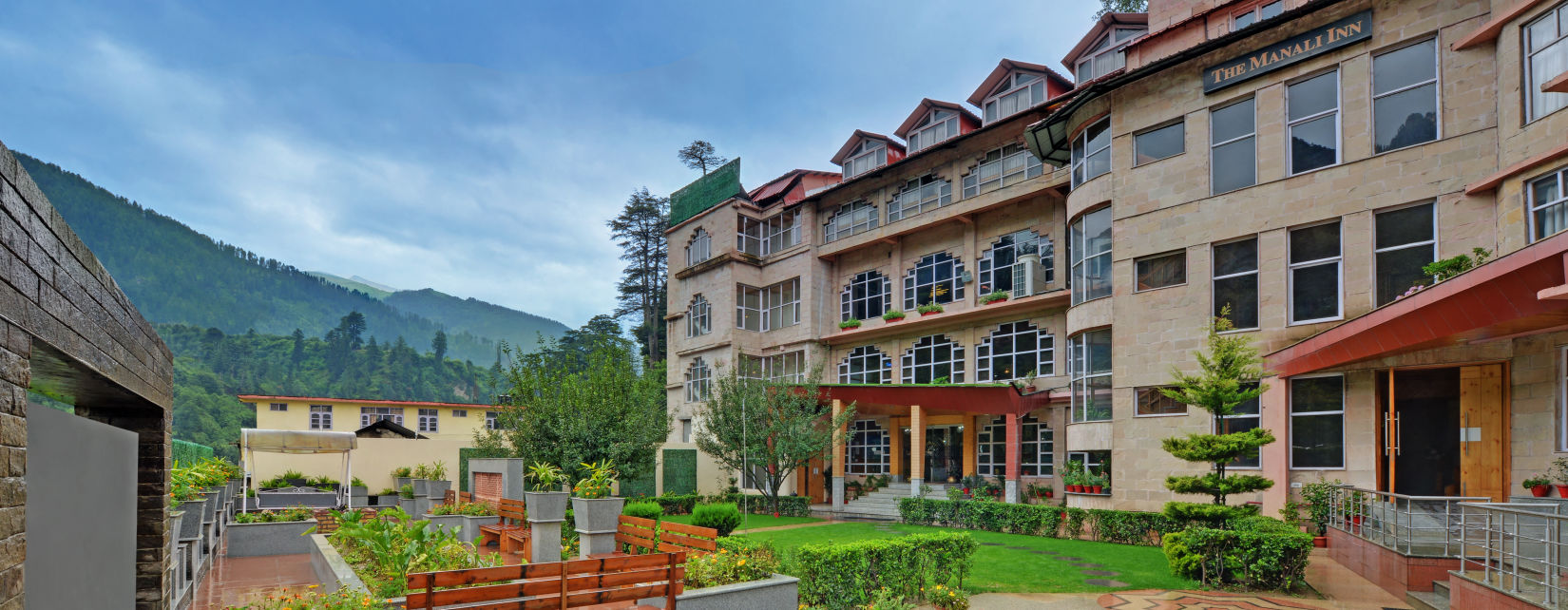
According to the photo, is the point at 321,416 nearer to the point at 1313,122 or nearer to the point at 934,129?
the point at 934,129

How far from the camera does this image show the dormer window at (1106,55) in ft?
87.6

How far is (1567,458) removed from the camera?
44.3ft

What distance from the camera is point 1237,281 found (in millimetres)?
18891

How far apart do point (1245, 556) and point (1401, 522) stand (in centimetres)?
255

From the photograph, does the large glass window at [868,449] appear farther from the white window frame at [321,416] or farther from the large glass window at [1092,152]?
the white window frame at [321,416]

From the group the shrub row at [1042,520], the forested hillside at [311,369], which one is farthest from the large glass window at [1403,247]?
the forested hillside at [311,369]

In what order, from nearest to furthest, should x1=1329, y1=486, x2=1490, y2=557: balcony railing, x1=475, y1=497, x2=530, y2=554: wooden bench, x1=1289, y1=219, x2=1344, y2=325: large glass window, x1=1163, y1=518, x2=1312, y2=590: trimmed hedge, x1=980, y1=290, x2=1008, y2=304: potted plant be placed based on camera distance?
x1=1329, y1=486, x2=1490, y2=557: balcony railing
x1=1163, y1=518, x2=1312, y2=590: trimmed hedge
x1=475, y1=497, x2=530, y2=554: wooden bench
x1=1289, y1=219, x2=1344, y2=325: large glass window
x1=980, y1=290, x2=1008, y2=304: potted plant

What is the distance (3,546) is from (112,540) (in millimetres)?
2325

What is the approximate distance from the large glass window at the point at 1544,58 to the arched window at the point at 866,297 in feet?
66.2

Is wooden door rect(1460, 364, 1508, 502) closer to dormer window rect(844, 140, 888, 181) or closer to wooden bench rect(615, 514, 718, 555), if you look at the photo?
wooden bench rect(615, 514, 718, 555)

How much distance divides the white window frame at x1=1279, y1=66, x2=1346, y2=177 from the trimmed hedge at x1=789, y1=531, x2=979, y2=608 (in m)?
11.8

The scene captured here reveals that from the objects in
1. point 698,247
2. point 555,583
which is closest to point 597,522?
point 555,583

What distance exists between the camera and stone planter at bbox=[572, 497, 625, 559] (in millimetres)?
13719

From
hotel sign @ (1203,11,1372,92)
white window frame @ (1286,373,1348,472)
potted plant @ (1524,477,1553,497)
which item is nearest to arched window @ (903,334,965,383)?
white window frame @ (1286,373,1348,472)
